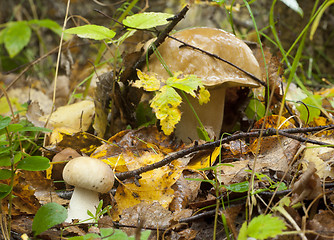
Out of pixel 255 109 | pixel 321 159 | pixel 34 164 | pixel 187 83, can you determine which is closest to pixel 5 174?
pixel 34 164

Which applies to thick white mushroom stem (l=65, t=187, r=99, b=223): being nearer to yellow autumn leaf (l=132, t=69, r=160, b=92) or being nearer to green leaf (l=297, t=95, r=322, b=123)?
yellow autumn leaf (l=132, t=69, r=160, b=92)

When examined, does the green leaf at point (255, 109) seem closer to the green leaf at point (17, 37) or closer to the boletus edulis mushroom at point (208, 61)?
the boletus edulis mushroom at point (208, 61)

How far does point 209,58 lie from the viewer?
184 cm

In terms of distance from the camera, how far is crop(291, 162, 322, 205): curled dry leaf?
112cm

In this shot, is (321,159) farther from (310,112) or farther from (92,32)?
(92,32)

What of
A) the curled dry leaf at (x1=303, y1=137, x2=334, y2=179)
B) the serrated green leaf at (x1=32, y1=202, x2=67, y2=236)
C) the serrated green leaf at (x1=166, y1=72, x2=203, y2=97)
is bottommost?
the serrated green leaf at (x1=32, y1=202, x2=67, y2=236)

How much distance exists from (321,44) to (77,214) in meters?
4.32

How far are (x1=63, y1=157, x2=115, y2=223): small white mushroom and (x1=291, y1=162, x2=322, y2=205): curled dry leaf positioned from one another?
77 cm

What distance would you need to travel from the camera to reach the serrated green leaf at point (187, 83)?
63.8 inches

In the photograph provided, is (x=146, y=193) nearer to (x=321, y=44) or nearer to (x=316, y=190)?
(x=316, y=190)

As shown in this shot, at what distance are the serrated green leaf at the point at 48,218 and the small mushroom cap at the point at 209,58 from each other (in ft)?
3.22

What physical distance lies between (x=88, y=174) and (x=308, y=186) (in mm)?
870

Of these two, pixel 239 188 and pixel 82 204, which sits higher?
pixel 239 188

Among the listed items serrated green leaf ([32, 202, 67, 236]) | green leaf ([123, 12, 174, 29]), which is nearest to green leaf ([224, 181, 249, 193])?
serrated green leaf ([32, 202, 67, 236])
